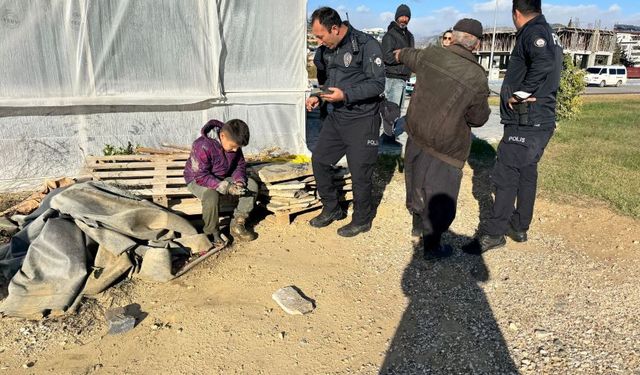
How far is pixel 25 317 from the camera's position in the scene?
3.08 metres

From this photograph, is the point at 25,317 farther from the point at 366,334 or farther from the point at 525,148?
the point at 525,148

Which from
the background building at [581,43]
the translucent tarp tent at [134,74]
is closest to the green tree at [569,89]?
the translucent tarp tent at [134,74]

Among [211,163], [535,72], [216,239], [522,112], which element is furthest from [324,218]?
[535,72]

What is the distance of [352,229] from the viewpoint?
15.0 ft

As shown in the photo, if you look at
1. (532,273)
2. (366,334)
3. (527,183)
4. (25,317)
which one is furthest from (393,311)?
(25,317)

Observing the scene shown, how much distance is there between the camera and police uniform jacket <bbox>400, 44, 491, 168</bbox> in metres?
3.49

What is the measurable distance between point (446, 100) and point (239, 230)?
2146 millimetres

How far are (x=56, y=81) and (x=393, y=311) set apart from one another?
4594mm

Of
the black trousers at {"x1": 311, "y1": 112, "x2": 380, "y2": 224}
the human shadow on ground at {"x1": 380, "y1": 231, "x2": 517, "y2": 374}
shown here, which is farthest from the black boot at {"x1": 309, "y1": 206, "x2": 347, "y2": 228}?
the human shadow on ground at {"x1": 380, "y1": 231, "x2": 517, "y2": 374}

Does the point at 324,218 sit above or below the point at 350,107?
below

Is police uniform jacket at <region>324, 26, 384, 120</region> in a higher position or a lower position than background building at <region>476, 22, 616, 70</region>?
lower

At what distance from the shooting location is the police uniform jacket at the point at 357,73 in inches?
158

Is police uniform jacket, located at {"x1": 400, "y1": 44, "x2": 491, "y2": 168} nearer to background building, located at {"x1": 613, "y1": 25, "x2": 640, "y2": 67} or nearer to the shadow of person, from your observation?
the shadow of person

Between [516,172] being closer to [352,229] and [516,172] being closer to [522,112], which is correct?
[522,112]
